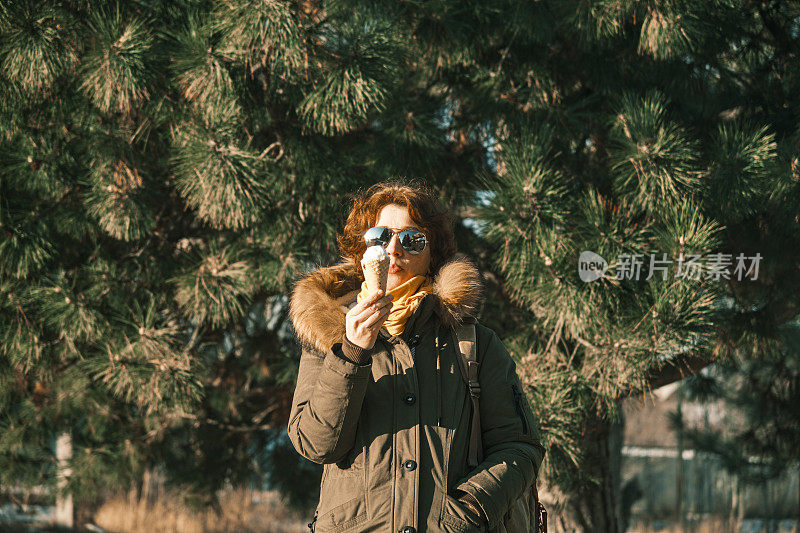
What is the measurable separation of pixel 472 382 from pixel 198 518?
5.98 m

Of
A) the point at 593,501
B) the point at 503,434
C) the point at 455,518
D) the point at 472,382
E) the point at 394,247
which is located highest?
the point at 394,247

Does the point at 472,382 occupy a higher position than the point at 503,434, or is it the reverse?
the point at 472,382

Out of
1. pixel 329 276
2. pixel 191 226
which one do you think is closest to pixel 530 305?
pixel 329 276

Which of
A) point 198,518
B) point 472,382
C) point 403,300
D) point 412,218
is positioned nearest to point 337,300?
point 403,300

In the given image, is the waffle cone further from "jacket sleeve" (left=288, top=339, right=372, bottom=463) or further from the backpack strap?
the backpack strap

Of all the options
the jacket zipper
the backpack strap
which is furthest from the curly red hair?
the jacket zipper

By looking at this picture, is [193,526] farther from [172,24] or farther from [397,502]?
[397,502]

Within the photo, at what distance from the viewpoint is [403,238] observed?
184cm

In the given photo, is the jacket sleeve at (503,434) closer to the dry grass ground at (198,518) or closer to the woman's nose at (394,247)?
the woman's nose at (394,247)

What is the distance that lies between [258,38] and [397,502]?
6.07 ft

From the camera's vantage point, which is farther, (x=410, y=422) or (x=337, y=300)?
(x=337, y=300)

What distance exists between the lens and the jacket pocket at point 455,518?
159cm

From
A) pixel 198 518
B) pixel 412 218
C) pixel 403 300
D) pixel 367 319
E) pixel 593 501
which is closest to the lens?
pixel 367 319

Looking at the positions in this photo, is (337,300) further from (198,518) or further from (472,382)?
(198,518)
